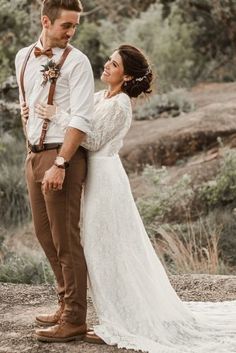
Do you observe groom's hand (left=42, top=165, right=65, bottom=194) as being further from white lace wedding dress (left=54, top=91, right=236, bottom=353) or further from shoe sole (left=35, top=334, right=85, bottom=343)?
shoe sole (left=35, top=334, right=85, bottom=343)

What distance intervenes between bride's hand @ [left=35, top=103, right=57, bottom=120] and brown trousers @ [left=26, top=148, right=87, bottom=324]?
7.6 inches

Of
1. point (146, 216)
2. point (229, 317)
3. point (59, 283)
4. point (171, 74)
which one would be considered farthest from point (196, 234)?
point (171, 74)

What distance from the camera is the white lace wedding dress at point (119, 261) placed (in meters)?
4.75

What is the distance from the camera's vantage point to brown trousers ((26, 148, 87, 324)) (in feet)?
15.1

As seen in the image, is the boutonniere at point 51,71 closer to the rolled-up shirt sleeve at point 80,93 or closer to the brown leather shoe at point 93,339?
the rolled-up shirt sleeve at point 80,93

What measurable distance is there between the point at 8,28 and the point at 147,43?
483 cm

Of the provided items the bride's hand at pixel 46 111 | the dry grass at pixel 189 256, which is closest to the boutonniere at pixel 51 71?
the bride's hand at pixel 46 111

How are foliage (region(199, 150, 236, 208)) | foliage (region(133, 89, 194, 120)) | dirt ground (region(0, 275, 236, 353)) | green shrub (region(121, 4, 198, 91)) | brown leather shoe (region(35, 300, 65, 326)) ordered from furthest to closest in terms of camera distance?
green shrub (region(121, 4, 198, 91))
foliage (region(133, 89, 194, 120))
foliage (region(199, 150, 236, 208))
brown leather shoe (region(35, 300, 65, 326))
dirt ground (region(0, 275, 236, 353))

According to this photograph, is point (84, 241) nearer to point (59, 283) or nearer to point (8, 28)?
point (59, 283)

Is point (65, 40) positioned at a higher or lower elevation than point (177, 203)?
higher

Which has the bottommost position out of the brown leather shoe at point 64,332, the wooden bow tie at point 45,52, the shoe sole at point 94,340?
the shoe sole at point 94,340

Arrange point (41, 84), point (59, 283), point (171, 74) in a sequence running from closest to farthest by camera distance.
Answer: point (41, 84) < point (59, 283) < point (171, 74)

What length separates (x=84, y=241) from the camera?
190 inches

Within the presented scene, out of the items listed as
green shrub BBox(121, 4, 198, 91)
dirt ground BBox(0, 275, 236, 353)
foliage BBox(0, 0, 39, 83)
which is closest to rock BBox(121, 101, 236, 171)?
foliage BBox(0, 0, 39, 83)
